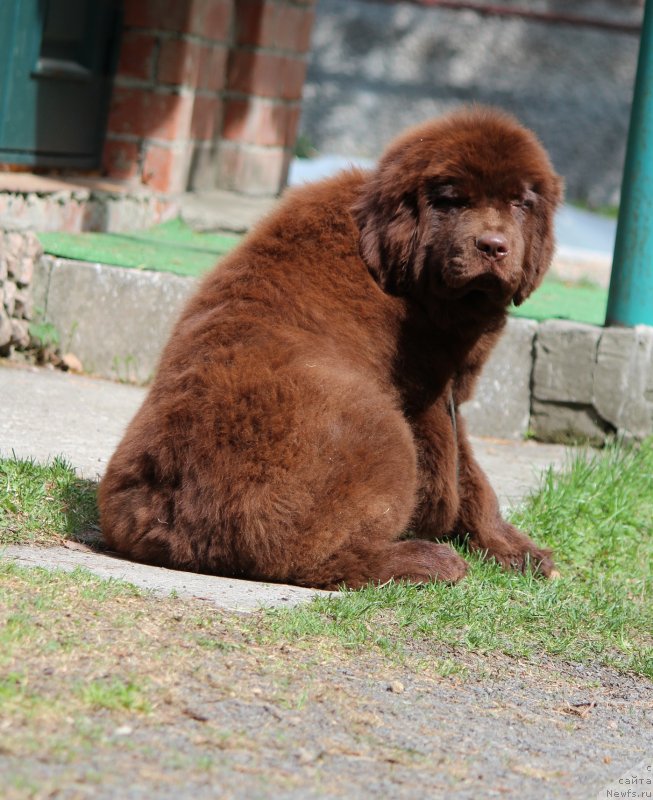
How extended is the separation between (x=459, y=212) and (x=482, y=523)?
120 centimetres

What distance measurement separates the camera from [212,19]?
25.9 ft

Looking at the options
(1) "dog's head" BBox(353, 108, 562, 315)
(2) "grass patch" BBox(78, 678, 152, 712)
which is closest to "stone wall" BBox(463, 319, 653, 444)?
(1) "dog's head" BBox(353, 108, 562, 315)

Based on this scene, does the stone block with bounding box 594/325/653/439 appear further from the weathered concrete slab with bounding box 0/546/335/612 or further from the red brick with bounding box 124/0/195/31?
the red brick with bounding box 124/0/195/31

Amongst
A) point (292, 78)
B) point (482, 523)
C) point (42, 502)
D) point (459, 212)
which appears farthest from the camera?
point (292, 78)

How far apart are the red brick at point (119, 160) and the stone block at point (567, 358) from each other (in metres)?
3.06

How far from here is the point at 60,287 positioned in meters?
6.38

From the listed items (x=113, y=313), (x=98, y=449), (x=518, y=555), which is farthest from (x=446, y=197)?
(x=113, y=313)

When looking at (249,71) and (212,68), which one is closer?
(212,68)

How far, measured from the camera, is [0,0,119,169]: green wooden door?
6805 mm

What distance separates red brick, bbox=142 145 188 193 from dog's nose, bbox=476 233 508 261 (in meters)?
4.16

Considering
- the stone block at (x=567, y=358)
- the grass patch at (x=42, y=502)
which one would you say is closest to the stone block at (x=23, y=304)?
the grass patch at (x=42, y=502)

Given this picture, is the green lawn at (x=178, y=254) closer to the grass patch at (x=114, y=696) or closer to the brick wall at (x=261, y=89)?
the brick wall at (x=261, y=89)

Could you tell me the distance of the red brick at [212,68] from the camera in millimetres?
7969

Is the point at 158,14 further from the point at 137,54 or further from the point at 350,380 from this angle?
the point at 350,380
